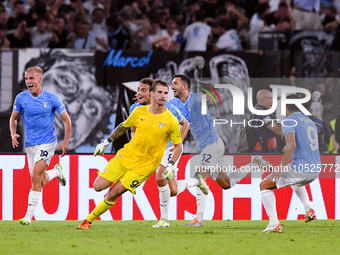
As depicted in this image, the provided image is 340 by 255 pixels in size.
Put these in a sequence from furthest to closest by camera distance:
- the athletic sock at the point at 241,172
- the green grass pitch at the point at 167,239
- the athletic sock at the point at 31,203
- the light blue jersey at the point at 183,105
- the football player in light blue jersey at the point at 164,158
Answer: the athletic sock at the point at 241,172
the light blue jersey at the point at 183,105
the athletic sock at the point at 31,203
the football player in light blue jersey at the point at 164,158
the green grass pitch at the point at 167,239

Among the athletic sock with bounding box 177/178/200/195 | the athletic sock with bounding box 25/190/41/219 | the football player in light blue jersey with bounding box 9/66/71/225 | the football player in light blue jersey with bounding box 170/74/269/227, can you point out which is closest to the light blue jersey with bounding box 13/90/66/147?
the football player in light blue jersey with bounding box 9/66/71/225

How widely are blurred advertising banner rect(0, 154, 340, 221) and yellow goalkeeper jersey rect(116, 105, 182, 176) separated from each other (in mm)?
2940

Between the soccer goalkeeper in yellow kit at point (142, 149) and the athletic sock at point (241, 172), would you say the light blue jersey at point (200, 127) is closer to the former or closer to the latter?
the athletic sock at point (241, 172)

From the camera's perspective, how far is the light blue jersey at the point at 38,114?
34.4ft

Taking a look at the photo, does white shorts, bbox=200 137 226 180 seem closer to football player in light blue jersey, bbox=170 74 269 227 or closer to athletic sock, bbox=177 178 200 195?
football player in light blue jersey, bbox=170 74 269 227

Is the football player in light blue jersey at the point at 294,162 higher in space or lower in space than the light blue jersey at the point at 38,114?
lower

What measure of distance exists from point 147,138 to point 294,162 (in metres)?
2.02

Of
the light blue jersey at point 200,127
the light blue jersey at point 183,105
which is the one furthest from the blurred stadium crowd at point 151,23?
the light blue jersey at point 183,105

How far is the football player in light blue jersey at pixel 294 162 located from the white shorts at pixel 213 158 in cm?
177

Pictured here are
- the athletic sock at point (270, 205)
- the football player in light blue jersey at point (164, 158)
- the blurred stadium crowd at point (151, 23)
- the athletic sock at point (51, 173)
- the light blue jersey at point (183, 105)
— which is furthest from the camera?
the blurred stadium crowd at point (151, 23)

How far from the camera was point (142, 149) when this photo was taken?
9.34m

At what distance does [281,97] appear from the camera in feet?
44.4

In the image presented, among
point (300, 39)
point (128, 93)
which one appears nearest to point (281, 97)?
point (300, 39)

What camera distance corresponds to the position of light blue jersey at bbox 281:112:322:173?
30.4 feet
